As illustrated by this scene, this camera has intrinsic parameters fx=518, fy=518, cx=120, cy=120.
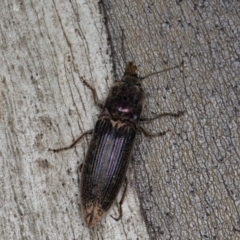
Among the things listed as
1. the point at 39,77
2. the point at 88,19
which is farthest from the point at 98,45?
the point at 39,77

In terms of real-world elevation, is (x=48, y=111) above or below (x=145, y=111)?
below

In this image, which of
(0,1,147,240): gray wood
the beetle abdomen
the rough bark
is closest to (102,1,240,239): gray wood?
the rough bark

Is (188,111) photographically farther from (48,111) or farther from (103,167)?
(48,111)

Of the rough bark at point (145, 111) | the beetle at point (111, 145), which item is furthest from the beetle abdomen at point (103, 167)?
the rough bark at point (145, 111)

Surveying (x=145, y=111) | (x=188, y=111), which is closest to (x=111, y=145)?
(x=145, y=111)

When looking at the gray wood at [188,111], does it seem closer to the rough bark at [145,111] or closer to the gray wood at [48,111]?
the rough bark at [145,111]

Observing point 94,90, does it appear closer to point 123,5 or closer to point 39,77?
point 39,77
